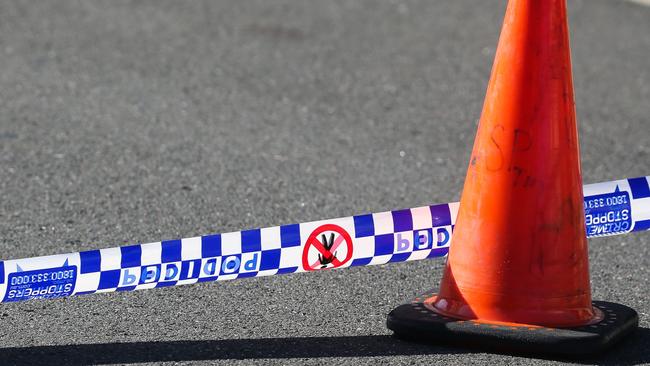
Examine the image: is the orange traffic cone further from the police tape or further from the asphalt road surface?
the police tape

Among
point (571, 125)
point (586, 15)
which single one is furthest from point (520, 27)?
point (586, 15)

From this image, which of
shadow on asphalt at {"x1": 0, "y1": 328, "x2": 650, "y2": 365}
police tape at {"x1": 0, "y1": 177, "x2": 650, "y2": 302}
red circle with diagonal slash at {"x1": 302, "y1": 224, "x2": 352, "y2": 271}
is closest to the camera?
shadow on asphalt at {"x1": 0, "y1": 328, "x2": 650, "y2": 365}

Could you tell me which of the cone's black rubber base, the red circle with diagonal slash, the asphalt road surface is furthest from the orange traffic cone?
the red circle with diagonal slash

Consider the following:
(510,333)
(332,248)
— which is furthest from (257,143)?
(510,333)

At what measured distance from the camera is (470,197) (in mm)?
4371

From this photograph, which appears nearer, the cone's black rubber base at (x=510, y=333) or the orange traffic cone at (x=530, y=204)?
the cone's black rubber base at (x=510, y=333)

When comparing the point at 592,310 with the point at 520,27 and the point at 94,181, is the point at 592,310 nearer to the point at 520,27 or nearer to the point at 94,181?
the point at 520,27

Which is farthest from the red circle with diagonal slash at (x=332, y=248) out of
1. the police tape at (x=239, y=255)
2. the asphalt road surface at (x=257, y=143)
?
the asphalt road surface at (x=257, y=143)

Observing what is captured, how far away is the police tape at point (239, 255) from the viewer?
4.23 meters

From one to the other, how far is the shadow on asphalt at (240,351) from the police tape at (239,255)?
0.70ft

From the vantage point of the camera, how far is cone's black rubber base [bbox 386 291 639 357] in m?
4.12

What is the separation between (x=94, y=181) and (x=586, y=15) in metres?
5.23

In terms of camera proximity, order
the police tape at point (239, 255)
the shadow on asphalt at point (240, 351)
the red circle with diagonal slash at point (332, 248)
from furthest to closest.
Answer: the red circle with diagonal slash at point (332, 248), the police tape at point (239, 255), the shadow on asphalt at point (240, 351)

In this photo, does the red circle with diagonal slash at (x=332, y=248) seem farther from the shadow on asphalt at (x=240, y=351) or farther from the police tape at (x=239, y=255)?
the shadow on asphalt at (x=240, y=351)
